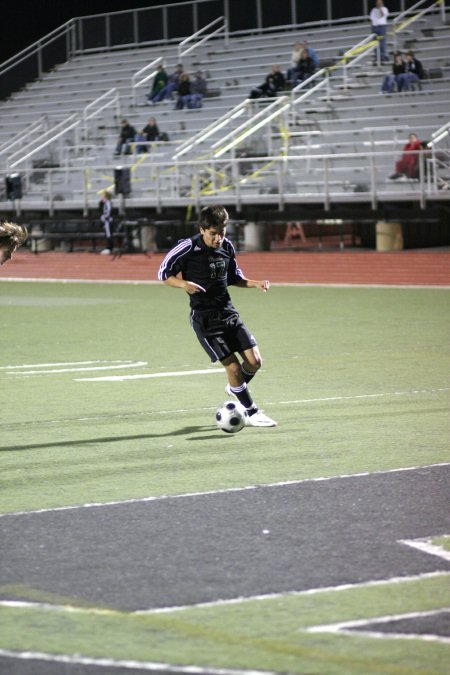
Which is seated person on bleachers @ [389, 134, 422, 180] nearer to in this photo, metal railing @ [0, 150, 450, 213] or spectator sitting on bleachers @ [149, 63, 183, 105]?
metal railing @ [0, 150, 450, 213]

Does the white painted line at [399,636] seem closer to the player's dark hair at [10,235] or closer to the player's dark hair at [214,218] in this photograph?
the player's dark hair at [10,235]

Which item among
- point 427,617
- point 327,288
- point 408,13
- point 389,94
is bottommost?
point 327,288

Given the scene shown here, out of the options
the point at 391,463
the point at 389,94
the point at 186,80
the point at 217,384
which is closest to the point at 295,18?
the point at 186,80

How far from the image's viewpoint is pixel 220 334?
10.5 metres

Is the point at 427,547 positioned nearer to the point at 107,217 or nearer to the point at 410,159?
the point at 410,159

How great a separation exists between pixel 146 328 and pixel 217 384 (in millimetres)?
6437

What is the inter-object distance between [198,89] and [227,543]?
3405 cm

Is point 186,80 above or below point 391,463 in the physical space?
above

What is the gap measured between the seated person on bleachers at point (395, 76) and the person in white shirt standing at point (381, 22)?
2084mm

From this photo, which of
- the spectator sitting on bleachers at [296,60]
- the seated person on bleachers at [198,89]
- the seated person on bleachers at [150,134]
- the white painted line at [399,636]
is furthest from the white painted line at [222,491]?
the seated person on bleachers at [198,89]

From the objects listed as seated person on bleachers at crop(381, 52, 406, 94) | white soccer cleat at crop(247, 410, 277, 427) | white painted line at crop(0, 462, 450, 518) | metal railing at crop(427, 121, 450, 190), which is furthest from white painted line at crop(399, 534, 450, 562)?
seated person on bleachers at crop(381, 52, 406, 94)

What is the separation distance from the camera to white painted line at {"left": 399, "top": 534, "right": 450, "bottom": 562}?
20.6 ft

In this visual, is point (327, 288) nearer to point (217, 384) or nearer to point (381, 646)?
point (217, 384)

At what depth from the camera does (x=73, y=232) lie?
36781 millimetres
